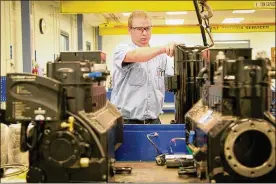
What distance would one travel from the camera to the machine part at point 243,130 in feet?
3.14

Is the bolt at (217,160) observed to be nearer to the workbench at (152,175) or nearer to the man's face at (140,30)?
the workbench at (152,175)

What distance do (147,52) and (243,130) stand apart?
0.74 m

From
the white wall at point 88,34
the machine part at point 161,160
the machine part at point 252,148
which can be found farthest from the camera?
the white wall at point 88,34

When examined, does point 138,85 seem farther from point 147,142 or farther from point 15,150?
point 15,150

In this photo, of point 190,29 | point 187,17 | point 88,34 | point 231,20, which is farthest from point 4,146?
point 231,20

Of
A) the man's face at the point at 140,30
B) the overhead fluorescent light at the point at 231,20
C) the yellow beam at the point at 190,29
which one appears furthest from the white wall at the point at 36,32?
the overhead fluorescent light at the point at 231,20

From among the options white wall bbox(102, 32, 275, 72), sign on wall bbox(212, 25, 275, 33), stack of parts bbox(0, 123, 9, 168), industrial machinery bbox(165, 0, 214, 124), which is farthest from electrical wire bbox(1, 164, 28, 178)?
white wall bbox(102, 32, 275, 72)

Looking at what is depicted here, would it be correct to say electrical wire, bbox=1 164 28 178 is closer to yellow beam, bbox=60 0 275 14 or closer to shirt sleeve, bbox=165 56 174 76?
shirt sleeve, bbox=165 56 174 76

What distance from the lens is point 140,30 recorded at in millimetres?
2002

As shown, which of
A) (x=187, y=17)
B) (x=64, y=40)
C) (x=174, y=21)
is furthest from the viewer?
(x=174, y=21)

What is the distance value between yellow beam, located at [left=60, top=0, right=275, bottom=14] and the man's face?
122 inches

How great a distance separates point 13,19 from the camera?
14.2 feet

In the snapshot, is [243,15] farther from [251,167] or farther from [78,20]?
[251,167]

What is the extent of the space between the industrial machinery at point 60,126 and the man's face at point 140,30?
982mm
